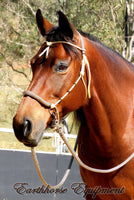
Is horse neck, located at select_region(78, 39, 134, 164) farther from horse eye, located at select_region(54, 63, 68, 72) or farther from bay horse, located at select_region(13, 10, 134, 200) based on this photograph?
horse eye, located at select_region(54, 63, 68, 72)

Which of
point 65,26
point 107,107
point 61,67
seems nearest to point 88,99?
point 107,107

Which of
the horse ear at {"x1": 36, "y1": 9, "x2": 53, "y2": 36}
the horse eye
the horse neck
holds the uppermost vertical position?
the horse ear at {"x1": 36, "y1": 9, "x2": 53, "y2": 36}

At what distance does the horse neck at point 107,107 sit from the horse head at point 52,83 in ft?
0.44

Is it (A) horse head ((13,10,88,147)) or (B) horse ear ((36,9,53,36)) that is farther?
(B) horse ear ((36,9,53,36))

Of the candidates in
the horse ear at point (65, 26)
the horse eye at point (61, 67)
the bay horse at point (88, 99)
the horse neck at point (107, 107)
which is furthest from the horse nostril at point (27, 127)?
the horse ear at point (65, 26)

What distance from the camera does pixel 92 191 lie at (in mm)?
2732

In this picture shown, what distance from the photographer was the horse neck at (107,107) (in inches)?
94.9

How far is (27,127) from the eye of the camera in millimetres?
2016

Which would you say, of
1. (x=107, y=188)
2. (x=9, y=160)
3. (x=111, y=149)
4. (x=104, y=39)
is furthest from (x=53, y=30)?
(x=104, y=39)

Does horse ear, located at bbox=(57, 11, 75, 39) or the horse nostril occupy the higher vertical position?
horse ear, located at bbox=(57, 11, 75, 39)

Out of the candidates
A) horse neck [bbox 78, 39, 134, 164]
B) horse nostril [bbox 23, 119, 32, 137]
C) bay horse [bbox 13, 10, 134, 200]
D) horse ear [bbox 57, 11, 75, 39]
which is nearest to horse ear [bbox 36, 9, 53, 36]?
bay horse [bbox 13, 10, 134, 200]

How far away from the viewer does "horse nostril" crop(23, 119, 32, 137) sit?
6.53 feet

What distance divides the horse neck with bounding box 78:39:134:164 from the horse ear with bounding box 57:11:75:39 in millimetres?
218

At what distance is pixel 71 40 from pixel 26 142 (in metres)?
0.79
